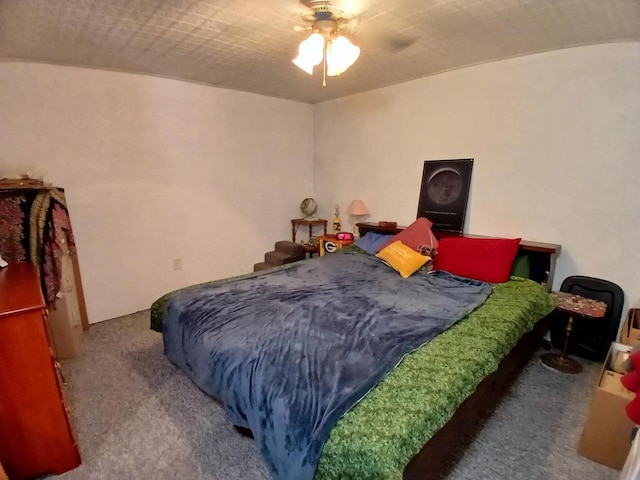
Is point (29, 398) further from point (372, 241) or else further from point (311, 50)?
point (372, 241)

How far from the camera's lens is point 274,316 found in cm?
189

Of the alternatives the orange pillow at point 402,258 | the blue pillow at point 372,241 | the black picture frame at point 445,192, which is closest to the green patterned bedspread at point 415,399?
the orange pillow at point 402,258

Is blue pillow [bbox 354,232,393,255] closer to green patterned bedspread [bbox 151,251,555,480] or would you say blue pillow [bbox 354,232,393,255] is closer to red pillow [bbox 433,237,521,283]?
red pillow [bbox 433,237,521,283]

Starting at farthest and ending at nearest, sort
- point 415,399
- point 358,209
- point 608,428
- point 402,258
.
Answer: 1. point 358,209
2. point 402,258
3. point 608,428
4. point 415,399

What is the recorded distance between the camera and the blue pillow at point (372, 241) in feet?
10.7

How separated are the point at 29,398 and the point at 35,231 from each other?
4.29 ft

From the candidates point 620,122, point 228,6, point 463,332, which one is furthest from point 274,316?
point 620,122

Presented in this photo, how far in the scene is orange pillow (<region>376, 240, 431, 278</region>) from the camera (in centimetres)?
268

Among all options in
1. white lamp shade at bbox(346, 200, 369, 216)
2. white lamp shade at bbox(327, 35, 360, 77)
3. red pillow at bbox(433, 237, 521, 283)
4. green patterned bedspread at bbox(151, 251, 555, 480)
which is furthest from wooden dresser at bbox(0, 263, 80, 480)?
white lamp shade at bbox(346, 200, 369, 216)

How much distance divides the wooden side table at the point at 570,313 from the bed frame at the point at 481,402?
0.13 metres

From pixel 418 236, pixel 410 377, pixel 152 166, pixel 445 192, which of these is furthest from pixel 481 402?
pixel 152 166

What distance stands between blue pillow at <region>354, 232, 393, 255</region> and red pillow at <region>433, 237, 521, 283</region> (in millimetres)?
600

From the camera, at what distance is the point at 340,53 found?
1.86m

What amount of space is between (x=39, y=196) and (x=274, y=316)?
6.40 ft
